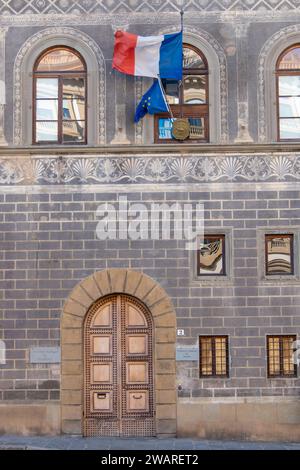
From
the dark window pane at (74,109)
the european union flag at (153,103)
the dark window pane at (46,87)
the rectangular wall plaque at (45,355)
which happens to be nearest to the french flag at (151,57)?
the european union flag at (153,103)

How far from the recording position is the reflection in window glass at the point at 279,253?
59.2 feet

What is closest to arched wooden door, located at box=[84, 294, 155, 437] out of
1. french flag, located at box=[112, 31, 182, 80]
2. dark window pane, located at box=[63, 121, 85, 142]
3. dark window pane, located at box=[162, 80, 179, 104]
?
dark window pane, located at box=[63, 121, 85, 142]

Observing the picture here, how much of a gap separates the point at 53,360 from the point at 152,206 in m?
4.08

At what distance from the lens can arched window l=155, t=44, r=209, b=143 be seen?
18.3 meters

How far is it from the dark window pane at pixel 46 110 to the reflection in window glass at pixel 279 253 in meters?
5.67

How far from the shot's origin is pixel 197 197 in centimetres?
1806

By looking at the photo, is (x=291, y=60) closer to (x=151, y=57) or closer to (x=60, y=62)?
(x=151, y=57)

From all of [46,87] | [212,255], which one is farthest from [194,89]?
[212,255]

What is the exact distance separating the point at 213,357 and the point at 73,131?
6.06 metres

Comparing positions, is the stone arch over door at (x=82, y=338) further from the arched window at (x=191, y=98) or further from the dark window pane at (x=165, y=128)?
the arched window at (x=191, y=98)

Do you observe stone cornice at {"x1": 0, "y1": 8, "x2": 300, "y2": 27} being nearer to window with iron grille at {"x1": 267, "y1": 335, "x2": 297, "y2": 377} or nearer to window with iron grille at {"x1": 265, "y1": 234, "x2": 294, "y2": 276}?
window with iron grille at {"x1": 265, "y1": 234, "x2": 294, "y2": 276}

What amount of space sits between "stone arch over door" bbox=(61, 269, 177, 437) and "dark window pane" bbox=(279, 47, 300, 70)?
5.82 metres

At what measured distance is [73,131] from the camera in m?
18.4
